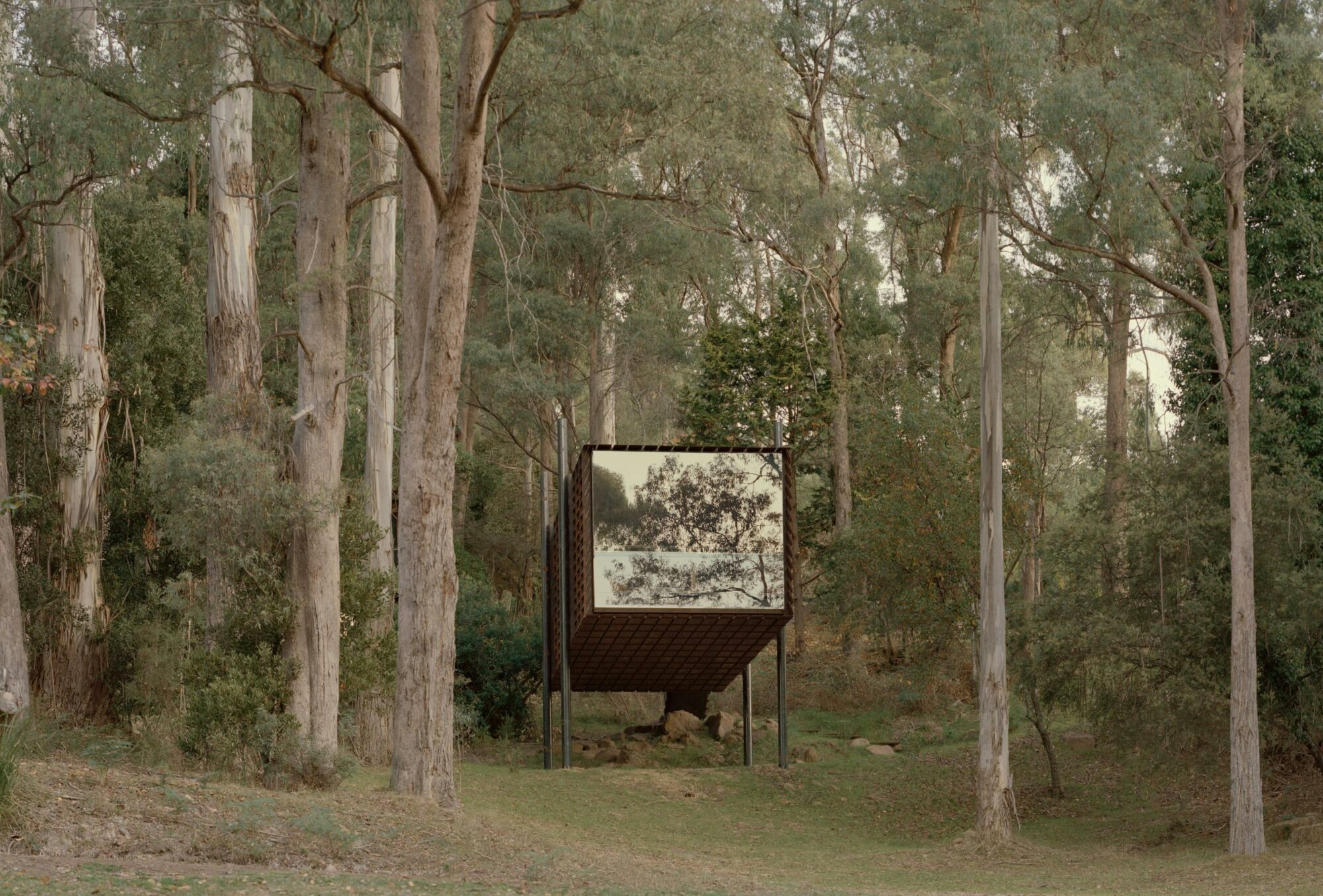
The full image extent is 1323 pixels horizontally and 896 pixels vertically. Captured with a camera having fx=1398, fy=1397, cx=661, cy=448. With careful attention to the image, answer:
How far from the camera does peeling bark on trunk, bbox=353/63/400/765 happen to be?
18531mm

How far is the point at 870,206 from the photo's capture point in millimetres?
24141

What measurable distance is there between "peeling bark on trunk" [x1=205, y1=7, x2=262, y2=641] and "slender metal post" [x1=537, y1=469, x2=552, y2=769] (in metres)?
6.09

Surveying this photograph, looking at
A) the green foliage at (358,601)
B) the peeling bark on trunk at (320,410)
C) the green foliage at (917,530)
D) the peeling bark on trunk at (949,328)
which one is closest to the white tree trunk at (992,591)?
the green foliage at (917,530)

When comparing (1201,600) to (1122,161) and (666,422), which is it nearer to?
(1122,161)

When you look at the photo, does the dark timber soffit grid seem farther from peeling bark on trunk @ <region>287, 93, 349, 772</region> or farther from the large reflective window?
peeling bark on trunk @ <region>287, 93, 349, 772</region>

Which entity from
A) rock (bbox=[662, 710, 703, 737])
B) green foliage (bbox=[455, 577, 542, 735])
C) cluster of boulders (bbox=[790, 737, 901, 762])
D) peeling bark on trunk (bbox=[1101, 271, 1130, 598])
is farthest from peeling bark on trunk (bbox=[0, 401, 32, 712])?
peeling bark on trunk (bbox=[1101, 271, 1130, 598])

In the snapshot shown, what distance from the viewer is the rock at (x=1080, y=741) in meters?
20.4

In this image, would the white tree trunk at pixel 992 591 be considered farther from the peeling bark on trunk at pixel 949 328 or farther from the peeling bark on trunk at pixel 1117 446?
the peeling bark on trunk at pixel 949 328

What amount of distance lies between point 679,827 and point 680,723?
5494 mm

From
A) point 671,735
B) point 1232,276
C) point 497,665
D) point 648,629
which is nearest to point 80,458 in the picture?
point 648,629

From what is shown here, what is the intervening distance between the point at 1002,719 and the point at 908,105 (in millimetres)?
7068

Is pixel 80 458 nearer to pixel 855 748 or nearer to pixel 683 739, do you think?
pixel 683 739

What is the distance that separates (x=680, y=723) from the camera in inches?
842

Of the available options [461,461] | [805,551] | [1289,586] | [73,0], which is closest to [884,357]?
[805,551]
